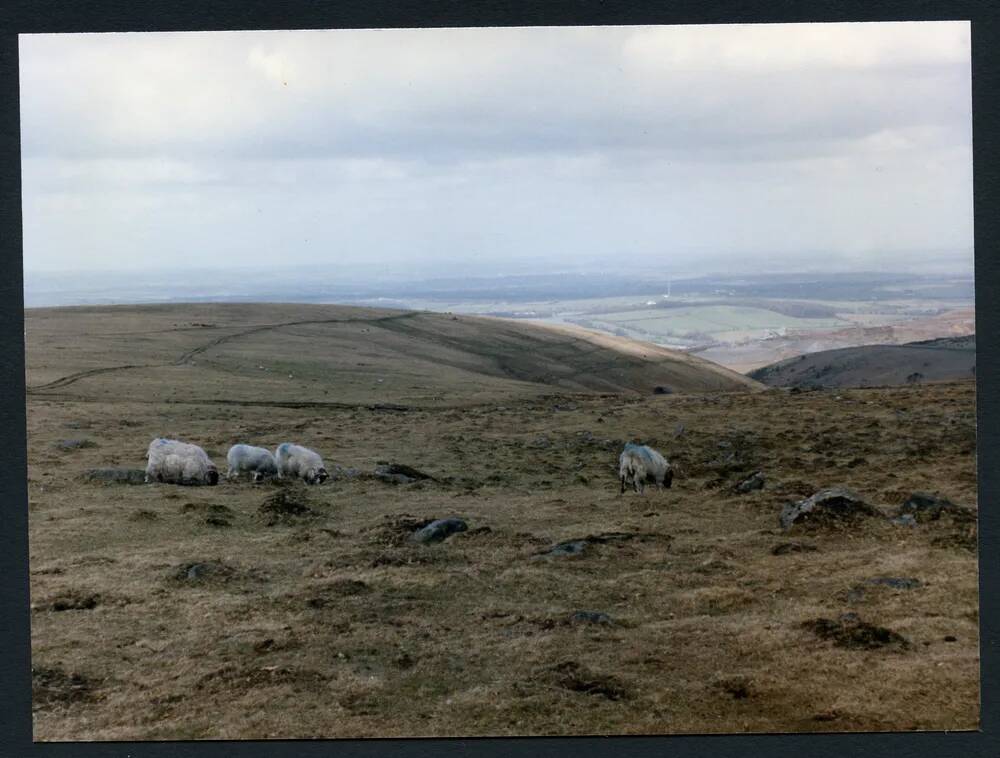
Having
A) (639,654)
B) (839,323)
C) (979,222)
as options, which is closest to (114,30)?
(639,654)

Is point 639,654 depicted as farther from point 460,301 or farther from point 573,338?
point 573,338

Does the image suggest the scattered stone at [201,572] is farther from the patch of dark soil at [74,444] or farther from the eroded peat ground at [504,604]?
the patch of dark soil at [74,444]

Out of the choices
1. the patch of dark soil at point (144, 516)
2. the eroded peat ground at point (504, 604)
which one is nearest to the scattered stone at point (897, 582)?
the eroded peat ground at point (504, 604)

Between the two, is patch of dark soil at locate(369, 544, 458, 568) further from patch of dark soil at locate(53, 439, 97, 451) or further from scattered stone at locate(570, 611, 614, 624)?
patch of dark soil at locate(53, 439, 97, 451)

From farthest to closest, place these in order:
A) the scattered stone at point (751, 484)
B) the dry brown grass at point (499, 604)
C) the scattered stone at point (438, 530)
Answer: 1. the scattered stone at point (751, 484)
2. the scattered stone at point (438, 530)
3. the dry brown grass at point (499, 604)

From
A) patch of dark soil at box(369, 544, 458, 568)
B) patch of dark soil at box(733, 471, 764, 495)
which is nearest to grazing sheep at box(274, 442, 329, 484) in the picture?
patch of dark soil at box(369, 544, 458, 568)

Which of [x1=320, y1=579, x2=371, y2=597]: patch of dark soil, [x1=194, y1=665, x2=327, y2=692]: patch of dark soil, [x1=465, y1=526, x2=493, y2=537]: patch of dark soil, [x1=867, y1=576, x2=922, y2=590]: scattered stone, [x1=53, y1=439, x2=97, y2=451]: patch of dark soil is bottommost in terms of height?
[x1=194, y1=665, x2=327, y2=692]: patch of dark soil
